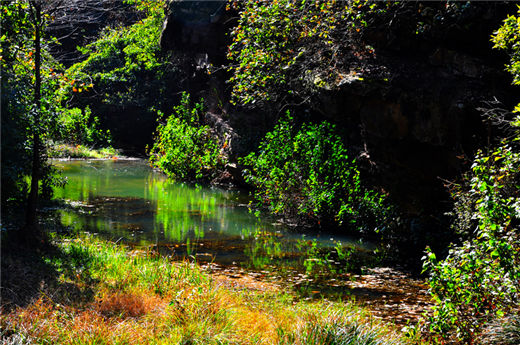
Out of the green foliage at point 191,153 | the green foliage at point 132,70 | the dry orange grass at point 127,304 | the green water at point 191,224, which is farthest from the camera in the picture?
the green foliage at point 132,70

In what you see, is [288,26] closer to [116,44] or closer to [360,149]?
[360,149]

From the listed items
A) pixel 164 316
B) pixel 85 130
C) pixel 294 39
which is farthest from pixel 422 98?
pixel 85 130

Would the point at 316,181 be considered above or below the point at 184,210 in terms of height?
above

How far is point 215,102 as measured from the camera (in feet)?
66.7

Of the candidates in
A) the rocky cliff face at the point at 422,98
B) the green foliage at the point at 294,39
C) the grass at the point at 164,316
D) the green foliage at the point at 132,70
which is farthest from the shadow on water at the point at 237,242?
the green foliage at the point at 132,70

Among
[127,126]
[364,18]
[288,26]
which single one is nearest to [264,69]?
[288,26]

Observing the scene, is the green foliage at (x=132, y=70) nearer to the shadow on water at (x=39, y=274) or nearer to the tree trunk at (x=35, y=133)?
the tree trunk at (x=35, y=133)

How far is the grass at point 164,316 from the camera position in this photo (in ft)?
14.2

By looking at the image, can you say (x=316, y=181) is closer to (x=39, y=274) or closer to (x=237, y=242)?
(x=237, y=242)

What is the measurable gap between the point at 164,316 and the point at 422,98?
6.34m

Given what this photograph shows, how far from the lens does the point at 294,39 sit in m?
11.5

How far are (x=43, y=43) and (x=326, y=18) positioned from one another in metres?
5.66

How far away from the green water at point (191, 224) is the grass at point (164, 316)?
7.24ft

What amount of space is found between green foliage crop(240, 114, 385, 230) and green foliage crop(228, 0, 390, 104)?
1.44 meters
